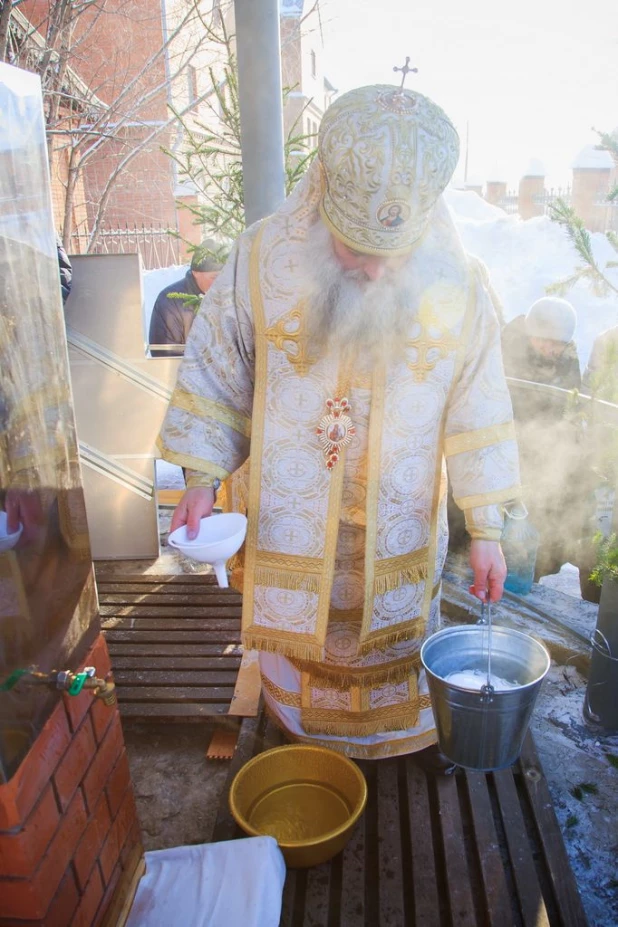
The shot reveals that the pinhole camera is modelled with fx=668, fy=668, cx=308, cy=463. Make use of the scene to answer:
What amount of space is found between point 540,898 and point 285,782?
0.96 meters

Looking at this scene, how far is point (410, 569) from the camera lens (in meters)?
2.51

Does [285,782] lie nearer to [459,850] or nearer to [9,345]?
[459,850]

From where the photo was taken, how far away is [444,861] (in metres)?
2.29

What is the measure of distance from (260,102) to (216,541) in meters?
2.49

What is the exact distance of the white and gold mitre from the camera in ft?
6.26

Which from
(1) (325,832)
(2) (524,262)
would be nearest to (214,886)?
(1) (325,832)

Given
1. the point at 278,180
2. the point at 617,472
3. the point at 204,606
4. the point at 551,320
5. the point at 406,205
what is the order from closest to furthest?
the point at 406,205
the point at 617,472
the point at 278,180
the point at 204,606
the point at 551,320

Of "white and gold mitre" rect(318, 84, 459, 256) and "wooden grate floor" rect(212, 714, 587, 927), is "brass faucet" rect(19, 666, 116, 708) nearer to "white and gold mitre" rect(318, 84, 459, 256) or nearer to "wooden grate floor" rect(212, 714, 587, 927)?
"wooden grate floor" rect(212, 714, 587, 927)

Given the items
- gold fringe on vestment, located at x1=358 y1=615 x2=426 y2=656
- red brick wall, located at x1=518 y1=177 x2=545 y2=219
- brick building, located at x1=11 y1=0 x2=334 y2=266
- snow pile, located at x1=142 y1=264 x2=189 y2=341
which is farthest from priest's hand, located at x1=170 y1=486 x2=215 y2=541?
red brick wall, located at x1=518 y1=177 x2=545 y2=219

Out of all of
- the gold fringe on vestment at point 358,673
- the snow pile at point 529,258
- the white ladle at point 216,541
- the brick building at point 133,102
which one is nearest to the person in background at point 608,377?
the gold fringe on vestment at point 358,673

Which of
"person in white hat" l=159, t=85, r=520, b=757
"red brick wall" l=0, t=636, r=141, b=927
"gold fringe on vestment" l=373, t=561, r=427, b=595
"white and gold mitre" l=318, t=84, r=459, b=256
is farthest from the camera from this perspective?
"gold fringe on vestment" l=373, t=561, r=427, b=595

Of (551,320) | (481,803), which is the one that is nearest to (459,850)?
(481,803)

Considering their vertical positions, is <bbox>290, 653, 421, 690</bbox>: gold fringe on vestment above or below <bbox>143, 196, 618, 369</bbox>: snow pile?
below

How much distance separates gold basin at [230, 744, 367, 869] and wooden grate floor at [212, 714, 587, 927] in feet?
0.34
